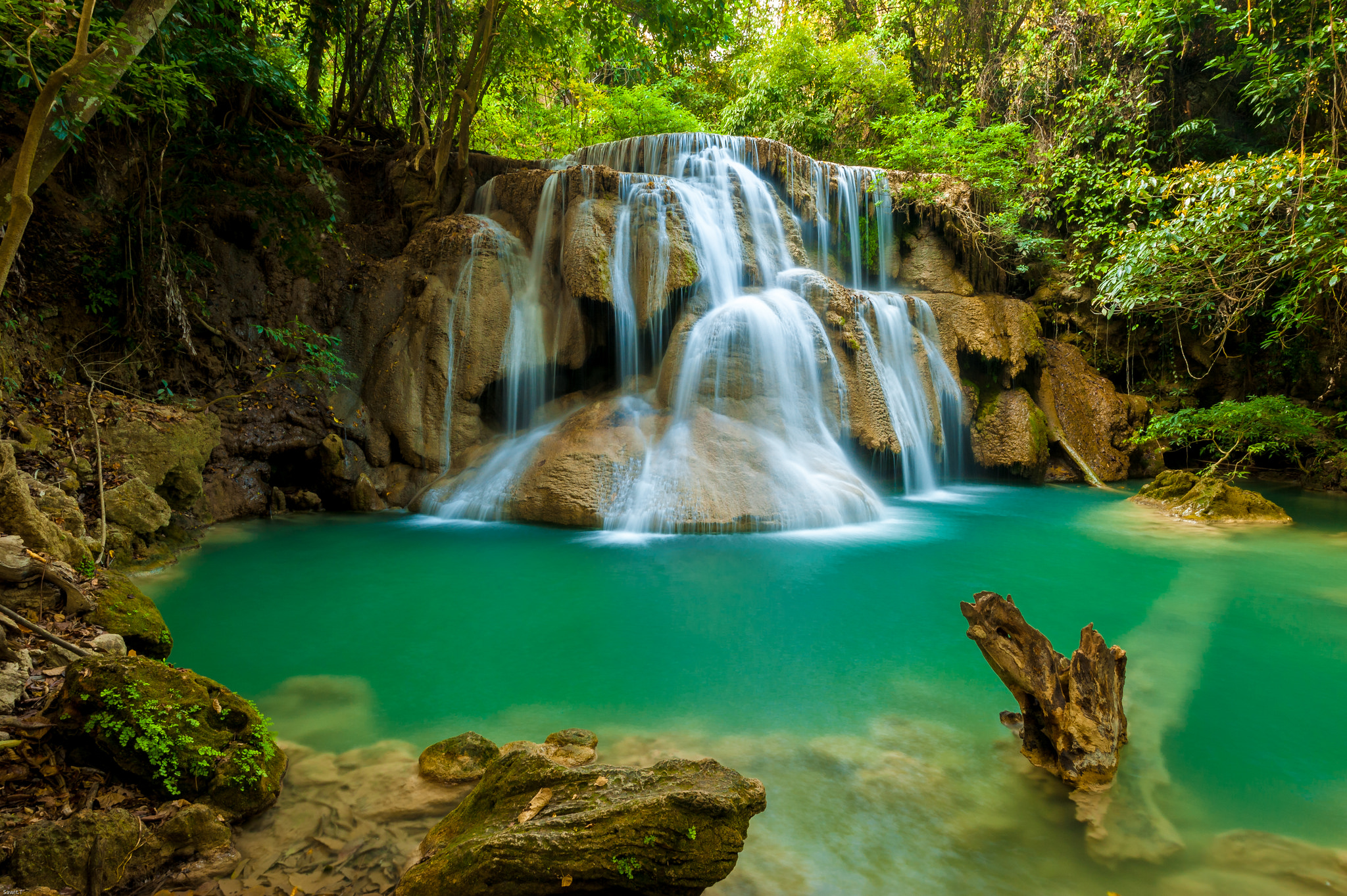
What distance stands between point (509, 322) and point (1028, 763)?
A: 8366 millimetres

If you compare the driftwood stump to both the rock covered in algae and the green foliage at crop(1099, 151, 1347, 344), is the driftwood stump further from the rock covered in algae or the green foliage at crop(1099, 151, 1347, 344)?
the rock covered in algae

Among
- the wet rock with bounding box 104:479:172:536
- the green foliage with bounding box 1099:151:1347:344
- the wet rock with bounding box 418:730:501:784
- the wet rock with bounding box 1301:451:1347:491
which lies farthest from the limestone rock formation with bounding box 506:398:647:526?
the wet rock with bounding box 1301:451:1347:491

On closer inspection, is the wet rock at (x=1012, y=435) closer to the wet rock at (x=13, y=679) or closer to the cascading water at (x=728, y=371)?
the cascading water at (x=728, y=371)

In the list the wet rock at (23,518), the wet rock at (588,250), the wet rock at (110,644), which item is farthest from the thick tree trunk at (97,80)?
the wet rock at (588,250)

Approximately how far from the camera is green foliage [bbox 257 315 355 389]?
8.51m

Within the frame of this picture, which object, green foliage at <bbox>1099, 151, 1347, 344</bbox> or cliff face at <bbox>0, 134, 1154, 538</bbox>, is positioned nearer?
green foliage at <bbox>1099, 151, 1347, 344</bbox>

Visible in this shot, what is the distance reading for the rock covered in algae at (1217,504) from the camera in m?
8.34

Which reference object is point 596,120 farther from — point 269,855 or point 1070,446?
point 269,855

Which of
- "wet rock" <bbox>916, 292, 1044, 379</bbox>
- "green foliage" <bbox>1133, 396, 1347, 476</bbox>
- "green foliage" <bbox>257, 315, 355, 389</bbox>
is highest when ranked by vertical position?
"wet rock" <bbox>916, 292, 1044, 379</bbox>

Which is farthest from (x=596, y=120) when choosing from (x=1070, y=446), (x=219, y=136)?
(x=1070, y=446)

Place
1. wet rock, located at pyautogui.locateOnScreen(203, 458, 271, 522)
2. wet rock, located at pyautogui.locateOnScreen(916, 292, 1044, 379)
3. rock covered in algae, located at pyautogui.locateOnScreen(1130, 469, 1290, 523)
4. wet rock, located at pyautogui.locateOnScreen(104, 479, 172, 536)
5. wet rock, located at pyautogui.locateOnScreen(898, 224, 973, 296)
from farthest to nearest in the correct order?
wet rock, located at pyautogui.locateOnScreen(898, 224, 973, 296), wet rock, located at pyautogui.locateOnScreen(916, 292, 1044, 379), rock covered in algae, located at pyautogui.locateOnScreen(1130, 469, 1290, 523), wet rock, located at pyautogui.locateOnScreen(203, 458, 271, 522), wet rock, located at pyautogui.locateOnScreen(104, 479, 172, 536)

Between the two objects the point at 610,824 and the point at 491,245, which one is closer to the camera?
the point at 610,824

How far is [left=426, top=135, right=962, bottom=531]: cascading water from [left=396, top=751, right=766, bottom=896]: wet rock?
216 inches

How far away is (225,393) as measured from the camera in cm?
845
